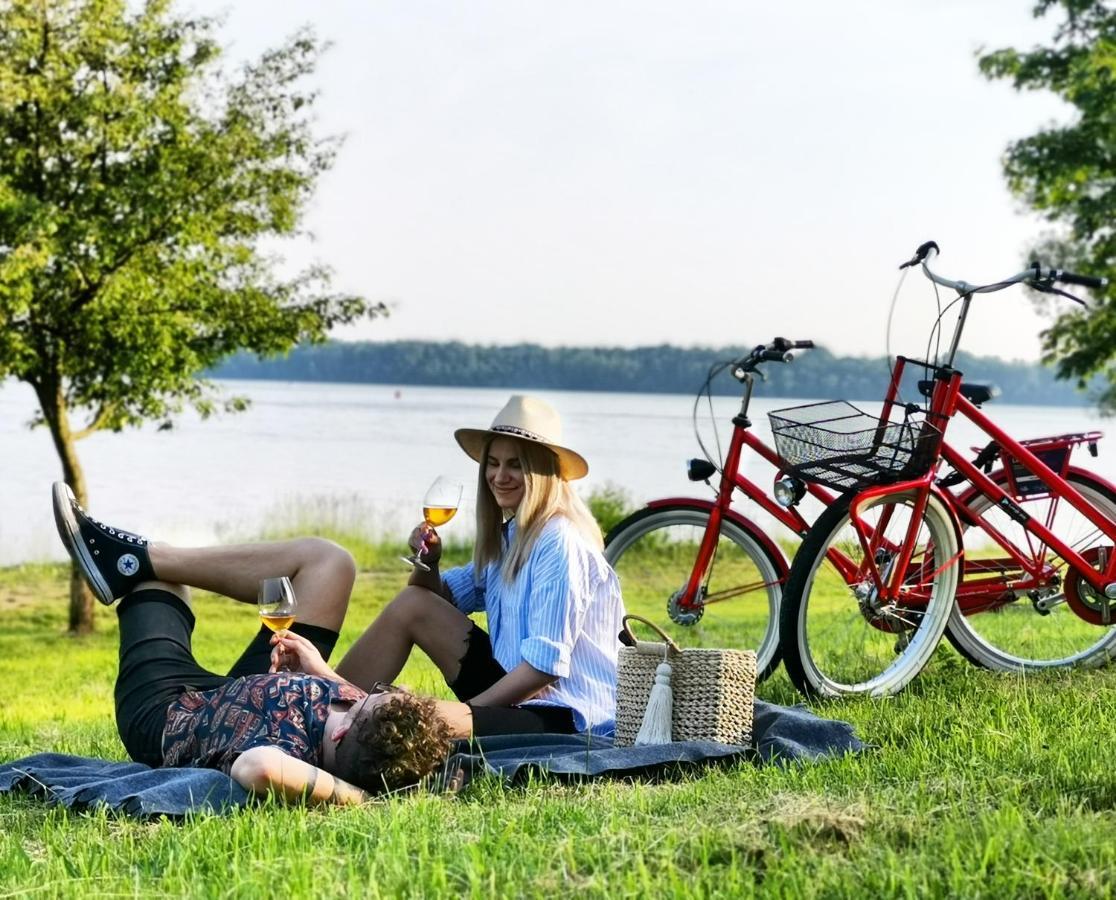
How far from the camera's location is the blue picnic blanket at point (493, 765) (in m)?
4.21

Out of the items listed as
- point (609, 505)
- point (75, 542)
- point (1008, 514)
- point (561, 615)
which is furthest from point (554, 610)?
point (609, 505)

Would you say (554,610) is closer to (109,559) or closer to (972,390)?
(109,559)

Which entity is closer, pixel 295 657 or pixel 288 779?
pixel 288 779

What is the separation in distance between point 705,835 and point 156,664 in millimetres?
2194

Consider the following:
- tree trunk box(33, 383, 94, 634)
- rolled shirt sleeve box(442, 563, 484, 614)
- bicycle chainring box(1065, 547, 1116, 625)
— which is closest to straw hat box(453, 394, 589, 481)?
rolled shirt sleeve box(442, 563, 484, 614)

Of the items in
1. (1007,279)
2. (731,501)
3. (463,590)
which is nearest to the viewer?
(463,590)

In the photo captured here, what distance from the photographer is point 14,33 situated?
13258 millimetres

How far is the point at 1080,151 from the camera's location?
1873 cm

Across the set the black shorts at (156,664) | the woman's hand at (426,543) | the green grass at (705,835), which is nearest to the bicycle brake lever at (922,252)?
the green grass at (705,835)

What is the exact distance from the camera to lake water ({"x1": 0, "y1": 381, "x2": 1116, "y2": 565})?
68.7 feet

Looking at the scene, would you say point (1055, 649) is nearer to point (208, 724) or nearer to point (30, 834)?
point (208, 724)

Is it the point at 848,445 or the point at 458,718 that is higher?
the point at 848,445

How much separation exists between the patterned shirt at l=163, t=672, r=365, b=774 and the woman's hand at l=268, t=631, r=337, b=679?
0.29ft

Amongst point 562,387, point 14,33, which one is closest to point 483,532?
point 14,33
